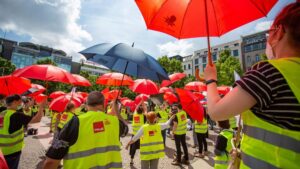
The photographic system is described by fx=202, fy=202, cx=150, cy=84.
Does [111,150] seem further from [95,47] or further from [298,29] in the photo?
[298,29]

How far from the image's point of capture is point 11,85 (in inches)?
239

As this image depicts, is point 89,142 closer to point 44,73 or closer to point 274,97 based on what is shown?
point 274,97

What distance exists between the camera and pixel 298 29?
1251 millimetres

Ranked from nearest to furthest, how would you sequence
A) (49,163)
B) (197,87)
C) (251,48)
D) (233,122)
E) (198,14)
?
(49,163) < (198,14) < (233,122) < (197,87) < (251,48)

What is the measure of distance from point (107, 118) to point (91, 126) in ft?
1.08

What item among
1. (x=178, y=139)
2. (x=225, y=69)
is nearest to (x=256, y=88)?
(x=178, y=139)

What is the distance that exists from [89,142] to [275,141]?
2.40 meters

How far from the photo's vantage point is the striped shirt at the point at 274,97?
45.8 inches

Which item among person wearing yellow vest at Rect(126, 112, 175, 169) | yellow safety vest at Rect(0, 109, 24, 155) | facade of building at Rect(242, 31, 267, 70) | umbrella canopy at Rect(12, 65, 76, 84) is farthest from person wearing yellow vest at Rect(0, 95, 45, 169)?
facade of building at Rect(242, 31, 267, 70)

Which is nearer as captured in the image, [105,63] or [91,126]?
[91,126]

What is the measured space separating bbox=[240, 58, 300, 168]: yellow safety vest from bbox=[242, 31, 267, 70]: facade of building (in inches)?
2305

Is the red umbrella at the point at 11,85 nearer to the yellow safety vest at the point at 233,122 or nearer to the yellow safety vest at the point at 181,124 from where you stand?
the yellow safety vest at the point at 181,124

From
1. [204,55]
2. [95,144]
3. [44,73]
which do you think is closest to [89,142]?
[95,144]

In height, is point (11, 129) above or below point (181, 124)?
above
